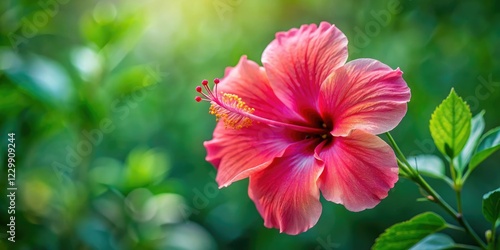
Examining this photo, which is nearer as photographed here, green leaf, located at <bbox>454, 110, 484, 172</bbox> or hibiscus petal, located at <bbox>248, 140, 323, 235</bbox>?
hibiscus petal, located at <bbox>248, 140, 323, 235</bbox>

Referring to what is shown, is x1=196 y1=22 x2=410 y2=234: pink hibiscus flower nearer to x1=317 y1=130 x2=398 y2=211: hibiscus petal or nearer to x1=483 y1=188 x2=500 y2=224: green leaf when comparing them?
x1=317 y1=130 x2=398 y2=211: hibiscus petal

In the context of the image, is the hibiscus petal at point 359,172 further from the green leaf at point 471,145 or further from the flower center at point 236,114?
the green leaf at point 471,145

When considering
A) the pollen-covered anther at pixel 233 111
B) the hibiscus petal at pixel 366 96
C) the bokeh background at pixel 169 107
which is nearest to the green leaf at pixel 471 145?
the hibiscus petal at pixel 366 96

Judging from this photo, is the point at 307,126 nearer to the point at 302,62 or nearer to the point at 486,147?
the point at 302,62

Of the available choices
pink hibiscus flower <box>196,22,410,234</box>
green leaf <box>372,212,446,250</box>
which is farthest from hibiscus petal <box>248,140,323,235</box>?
green leaf <box>372,212,446,250</box>

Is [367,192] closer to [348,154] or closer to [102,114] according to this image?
[348,154]

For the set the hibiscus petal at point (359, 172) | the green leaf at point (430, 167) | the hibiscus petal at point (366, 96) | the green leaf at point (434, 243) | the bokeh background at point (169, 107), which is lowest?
the green leaf at point (434, 243)

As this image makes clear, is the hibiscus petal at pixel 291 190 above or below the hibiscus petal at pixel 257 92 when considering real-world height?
below
